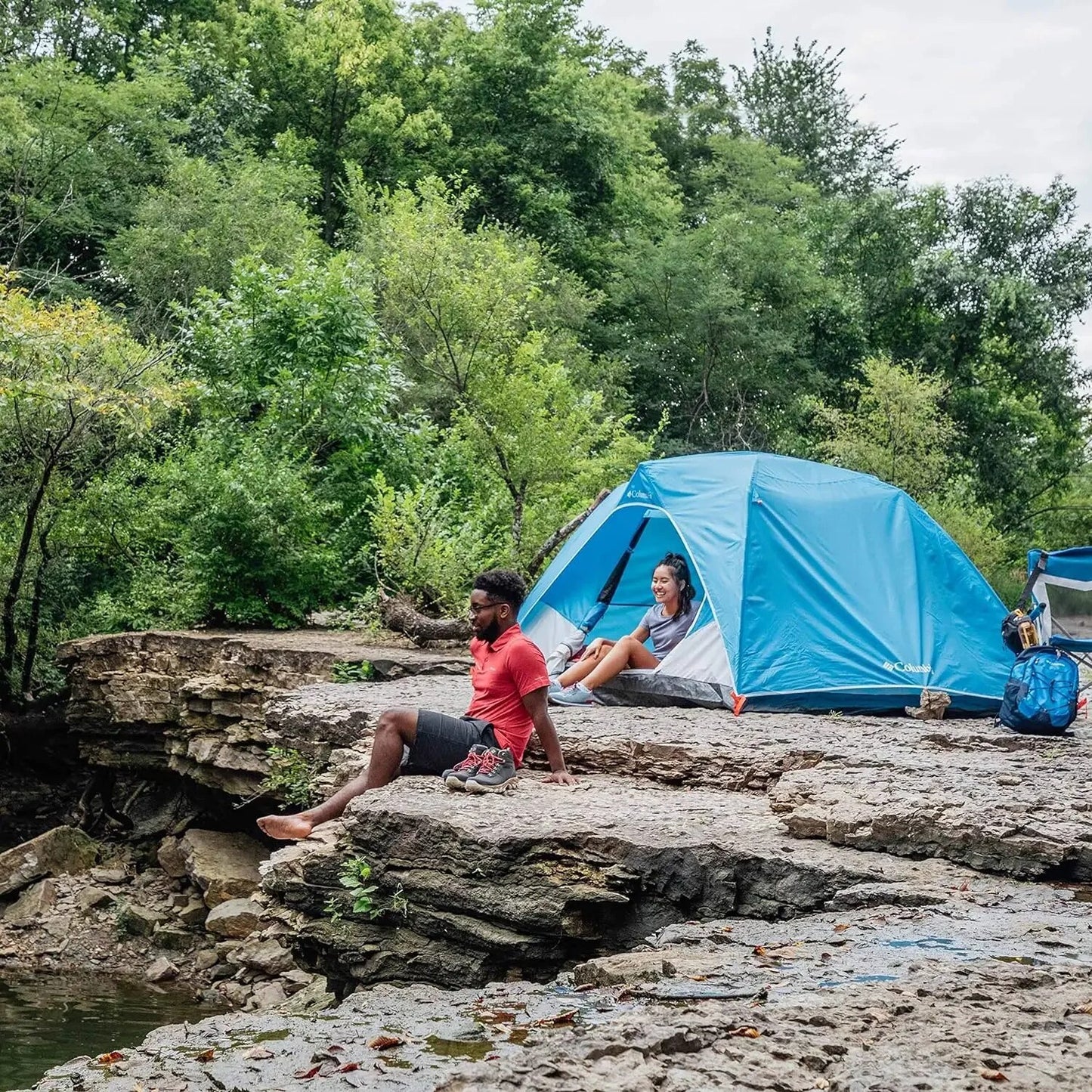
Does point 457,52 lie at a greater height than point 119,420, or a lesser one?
greater

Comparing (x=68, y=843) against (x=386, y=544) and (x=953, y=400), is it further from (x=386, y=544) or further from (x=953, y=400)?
(x=953, y=400)

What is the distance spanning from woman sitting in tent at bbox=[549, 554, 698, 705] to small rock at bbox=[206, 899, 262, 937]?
280 centimetres

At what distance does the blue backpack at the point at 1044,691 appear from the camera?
318 inches

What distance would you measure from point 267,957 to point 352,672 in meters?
2.60

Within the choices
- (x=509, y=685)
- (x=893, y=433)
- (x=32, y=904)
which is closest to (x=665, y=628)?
(x=509, y=685)

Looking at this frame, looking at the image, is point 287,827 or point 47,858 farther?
point 47,858

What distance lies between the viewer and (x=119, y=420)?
44.5ft

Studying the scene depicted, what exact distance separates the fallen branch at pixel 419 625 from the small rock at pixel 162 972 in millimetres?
3616

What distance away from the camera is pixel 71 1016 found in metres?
8.48

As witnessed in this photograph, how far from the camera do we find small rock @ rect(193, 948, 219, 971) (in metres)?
9.55

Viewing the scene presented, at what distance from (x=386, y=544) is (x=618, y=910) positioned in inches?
307

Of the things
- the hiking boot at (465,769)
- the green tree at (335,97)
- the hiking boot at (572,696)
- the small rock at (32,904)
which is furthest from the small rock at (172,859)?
the green tree at (335,97)

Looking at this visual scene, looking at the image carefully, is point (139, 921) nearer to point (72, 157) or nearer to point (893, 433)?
point (72, 157)

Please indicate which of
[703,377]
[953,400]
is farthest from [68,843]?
[953,400]
